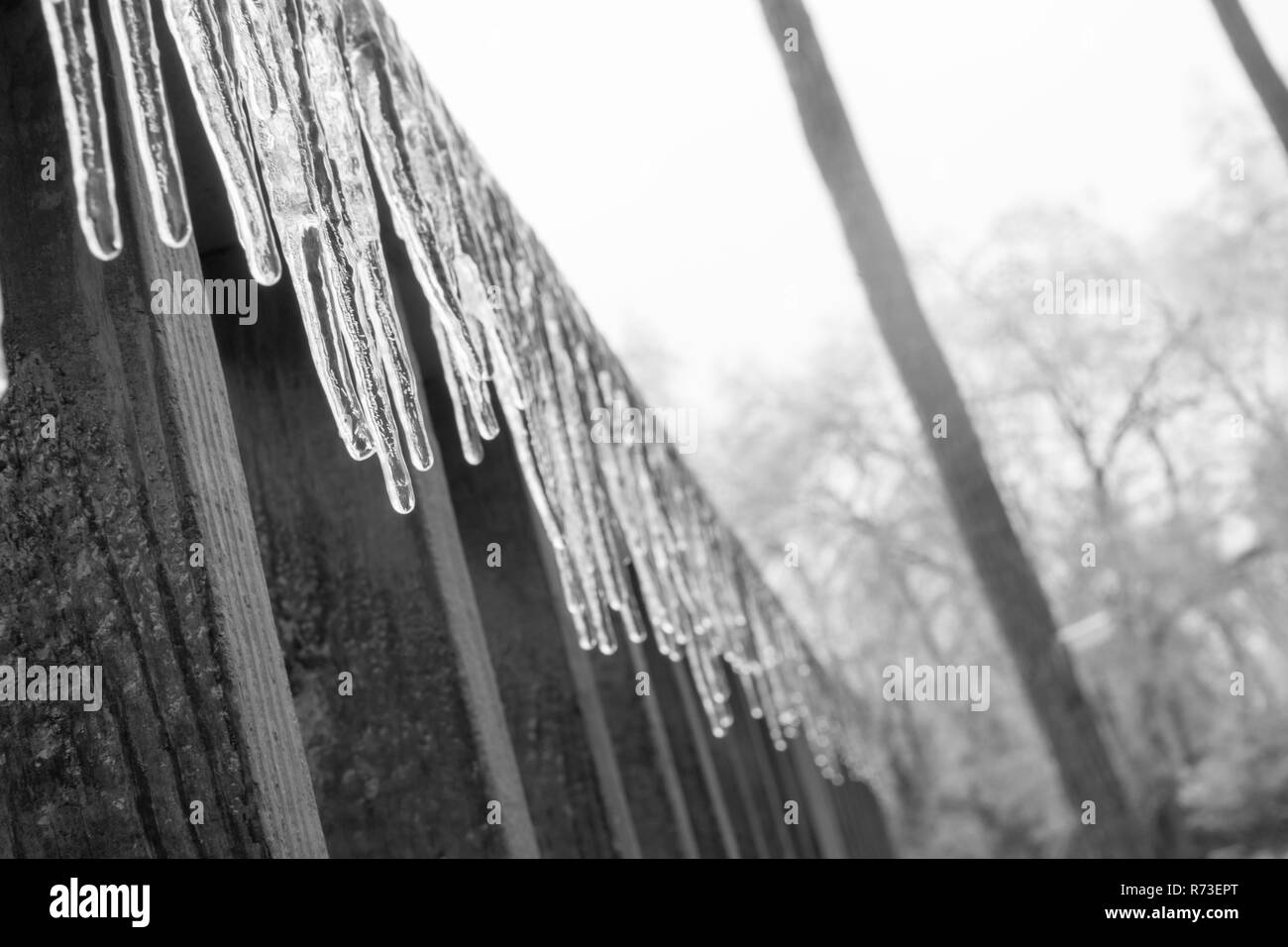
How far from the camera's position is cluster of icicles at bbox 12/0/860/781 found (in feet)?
3.03

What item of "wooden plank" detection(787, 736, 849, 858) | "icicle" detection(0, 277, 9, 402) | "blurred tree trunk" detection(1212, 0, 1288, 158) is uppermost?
"blurred tree trunk" detection(1212, 0, 1288, 158)

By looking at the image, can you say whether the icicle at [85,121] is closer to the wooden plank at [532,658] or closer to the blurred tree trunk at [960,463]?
the wooden plank at [532,658]

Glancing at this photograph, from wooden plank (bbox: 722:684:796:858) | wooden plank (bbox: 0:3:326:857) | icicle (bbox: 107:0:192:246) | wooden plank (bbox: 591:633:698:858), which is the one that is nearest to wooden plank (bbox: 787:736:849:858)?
wooden plank (bbox: 722:684:796:858)

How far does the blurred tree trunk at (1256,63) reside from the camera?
7.37m

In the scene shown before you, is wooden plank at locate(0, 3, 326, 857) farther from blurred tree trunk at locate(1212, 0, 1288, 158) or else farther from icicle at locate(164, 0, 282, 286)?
blurred tree trunk at locate(1212, 0, 1288, 158)

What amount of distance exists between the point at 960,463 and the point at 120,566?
7670 millimetres

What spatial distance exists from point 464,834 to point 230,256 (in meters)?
0.73

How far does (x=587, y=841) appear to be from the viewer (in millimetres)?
1867

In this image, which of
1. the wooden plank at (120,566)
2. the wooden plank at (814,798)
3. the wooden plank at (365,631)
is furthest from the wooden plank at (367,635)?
the wooden plank at (814,798)

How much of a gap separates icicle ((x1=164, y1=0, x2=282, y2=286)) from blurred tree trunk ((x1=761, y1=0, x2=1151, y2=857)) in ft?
24.4

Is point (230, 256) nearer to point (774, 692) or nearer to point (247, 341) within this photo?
point (247, 341)

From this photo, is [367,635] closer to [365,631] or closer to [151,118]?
[365,631]

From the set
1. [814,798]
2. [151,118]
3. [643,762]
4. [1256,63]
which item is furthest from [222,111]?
[1256,63]

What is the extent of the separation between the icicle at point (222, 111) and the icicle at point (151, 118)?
0.04 meters
